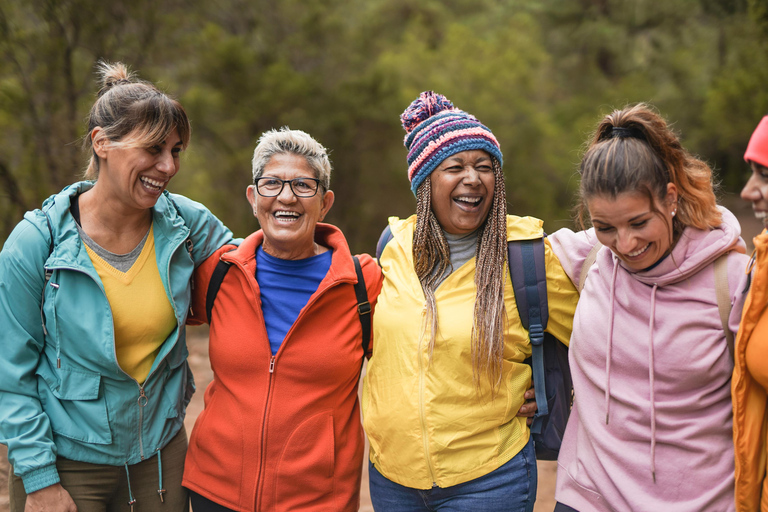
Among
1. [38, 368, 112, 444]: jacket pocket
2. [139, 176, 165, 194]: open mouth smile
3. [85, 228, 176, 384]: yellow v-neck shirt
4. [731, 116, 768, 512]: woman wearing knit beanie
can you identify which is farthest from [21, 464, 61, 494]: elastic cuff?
[731, 116, 768, 512]: woman wearing knit beanie

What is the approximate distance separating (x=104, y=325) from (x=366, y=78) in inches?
345

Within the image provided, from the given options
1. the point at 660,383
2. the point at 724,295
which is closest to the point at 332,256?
the point at 660,383

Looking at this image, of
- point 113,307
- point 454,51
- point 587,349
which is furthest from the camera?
point 454,51

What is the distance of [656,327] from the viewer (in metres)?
1.94

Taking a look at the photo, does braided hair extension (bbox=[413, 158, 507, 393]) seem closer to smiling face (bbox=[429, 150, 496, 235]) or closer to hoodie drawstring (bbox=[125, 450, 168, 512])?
smiling face (bbox=[429, 150, 496, 235])

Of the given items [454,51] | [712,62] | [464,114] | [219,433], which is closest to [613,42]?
[712,62]

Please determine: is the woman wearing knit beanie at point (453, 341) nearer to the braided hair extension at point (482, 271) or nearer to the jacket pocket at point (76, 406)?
the braided hair extension at point (482, 271)

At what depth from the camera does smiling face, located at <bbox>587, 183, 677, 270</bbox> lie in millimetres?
1916

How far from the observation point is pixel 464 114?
2.45 m

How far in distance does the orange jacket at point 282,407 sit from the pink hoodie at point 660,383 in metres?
0.84

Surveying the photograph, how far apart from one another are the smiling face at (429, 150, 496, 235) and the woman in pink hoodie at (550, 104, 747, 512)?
0.42 metres

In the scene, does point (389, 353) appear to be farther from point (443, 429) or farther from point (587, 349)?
point (587, 349)

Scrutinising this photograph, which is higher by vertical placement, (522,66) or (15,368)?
(522,66)

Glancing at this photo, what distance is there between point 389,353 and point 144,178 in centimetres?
111
